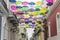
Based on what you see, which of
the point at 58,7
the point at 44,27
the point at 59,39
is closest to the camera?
the point at 59,39

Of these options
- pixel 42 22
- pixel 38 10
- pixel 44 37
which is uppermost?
pixel 38 10

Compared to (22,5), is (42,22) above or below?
below

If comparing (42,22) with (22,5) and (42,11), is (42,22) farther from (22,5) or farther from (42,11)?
(22,5)

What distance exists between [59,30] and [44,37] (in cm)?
1139

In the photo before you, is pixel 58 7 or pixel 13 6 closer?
pixel 58 7

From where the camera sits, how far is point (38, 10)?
66.6ft

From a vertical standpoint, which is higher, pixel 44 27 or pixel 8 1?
pixel 8 1

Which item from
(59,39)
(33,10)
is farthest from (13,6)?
(59,39)

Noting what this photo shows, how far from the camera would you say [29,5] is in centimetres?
1938

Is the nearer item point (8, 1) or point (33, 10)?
point (8, 1)

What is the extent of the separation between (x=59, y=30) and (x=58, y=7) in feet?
6.39

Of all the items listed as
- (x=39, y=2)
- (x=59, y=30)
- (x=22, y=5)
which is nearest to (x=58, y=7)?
(x=59, y=30)

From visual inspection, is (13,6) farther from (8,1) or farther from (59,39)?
(59,39)

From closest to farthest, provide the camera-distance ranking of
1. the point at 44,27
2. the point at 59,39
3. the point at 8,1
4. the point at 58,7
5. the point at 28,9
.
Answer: the point at 59,39 → the point at 58,7 → the point at 8,1 → the point at 28,9 → the point at 44,27
